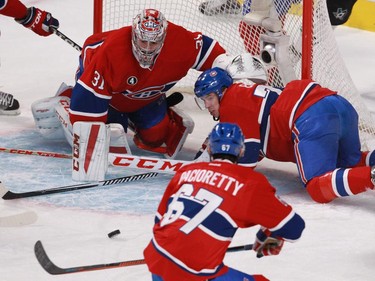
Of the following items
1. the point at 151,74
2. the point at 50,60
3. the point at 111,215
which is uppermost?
the point at 151,74

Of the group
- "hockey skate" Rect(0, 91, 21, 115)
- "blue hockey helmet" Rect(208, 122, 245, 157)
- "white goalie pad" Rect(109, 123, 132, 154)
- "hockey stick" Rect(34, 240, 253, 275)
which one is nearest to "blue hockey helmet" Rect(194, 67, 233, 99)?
"white goalie pad" Rect(109, 123, 132, 154)

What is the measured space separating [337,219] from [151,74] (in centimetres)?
104

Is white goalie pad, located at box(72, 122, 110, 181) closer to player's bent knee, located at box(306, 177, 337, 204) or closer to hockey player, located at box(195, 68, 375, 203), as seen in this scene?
hockey player, located at box(195, 68, 375, 203)

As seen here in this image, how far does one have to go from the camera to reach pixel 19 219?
14.9ft

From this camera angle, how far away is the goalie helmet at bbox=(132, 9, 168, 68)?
4824mm

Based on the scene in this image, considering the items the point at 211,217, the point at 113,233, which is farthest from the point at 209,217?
the point at 113,233

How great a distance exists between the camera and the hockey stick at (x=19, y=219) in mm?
4484

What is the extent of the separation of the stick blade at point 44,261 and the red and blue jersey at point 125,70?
103cm

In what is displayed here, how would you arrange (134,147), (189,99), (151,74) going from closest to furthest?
1. (151,74)
2. (134,147)
3. (189,99)

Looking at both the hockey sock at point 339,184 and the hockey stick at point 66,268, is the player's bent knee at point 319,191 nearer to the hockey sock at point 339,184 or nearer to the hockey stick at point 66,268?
the hockey sock at point 339,184

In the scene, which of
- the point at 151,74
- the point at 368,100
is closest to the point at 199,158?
the point at 151,74

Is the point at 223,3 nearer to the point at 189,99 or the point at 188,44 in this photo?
the point at 189,99

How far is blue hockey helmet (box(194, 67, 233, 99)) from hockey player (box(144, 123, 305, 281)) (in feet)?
4.18

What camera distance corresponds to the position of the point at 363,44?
737 centimetres
